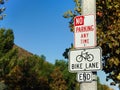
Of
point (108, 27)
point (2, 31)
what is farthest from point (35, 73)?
point (108, 27)

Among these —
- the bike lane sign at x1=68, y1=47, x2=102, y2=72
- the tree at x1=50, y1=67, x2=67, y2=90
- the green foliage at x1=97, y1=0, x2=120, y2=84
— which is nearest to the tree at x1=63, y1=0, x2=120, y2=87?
the green foliage at x1=97, y1=0, x2=120, y2=84

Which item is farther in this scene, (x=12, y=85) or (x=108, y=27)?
(x=12, y=85)

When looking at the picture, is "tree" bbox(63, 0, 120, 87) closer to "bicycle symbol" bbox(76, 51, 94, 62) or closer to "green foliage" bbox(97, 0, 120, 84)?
"green foliage" bbox(97, 0, 120, 84)

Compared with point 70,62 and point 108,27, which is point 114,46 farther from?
point 70,62

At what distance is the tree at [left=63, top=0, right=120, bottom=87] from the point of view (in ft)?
66.7

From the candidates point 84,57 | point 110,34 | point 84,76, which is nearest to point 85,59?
point 84,57

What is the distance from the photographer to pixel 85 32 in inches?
282

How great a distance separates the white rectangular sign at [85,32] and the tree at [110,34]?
507 inches

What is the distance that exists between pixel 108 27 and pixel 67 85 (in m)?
59.9

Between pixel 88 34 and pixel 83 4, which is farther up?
pixel 83 4

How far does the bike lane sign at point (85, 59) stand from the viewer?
704 cm

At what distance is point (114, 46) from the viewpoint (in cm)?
2036

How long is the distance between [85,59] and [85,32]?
0.46 meters

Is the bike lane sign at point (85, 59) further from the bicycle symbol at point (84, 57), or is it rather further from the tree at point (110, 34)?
the tree at point (110, 34)
